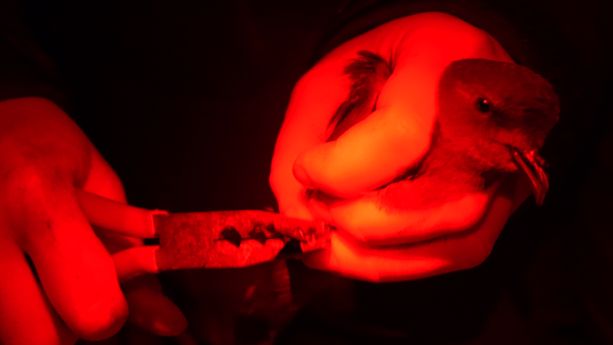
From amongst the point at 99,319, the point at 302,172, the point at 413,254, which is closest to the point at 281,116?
the point at 302,172

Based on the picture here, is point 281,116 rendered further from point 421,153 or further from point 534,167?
point 534,167

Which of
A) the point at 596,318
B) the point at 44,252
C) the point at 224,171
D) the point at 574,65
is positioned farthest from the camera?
the point at 596,318

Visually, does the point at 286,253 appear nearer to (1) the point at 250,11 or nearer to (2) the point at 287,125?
(2) the point at 287,125

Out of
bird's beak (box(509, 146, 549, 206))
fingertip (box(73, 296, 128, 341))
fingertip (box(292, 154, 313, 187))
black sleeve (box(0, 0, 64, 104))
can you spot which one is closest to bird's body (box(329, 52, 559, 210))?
bird's beak (box(509, 146, 549, 206))

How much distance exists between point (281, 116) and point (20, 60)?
0.49 metres

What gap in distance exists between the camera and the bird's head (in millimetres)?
583

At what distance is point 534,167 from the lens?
605 mm

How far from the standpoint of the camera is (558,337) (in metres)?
1.12

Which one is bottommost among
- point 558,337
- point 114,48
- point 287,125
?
point 558,337

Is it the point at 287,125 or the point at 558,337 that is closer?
the point at 287,125

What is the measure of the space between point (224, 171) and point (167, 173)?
122 mm

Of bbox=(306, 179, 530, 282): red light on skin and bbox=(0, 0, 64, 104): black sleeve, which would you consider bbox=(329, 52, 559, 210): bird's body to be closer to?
bbox=(306, 179, 530, 282): red light on skin

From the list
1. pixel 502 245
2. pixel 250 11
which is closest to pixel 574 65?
pixel 502 245

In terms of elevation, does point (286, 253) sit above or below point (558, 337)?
above
